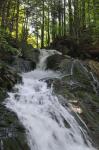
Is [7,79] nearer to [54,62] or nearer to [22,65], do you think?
[22,65]

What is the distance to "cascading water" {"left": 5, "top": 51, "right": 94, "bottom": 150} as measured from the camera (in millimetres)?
9727

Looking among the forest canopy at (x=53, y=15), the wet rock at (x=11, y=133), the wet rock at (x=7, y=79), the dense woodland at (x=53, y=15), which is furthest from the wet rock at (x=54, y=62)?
the wet rock at (x=11, y=133)

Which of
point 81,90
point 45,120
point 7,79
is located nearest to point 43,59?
point 81,90

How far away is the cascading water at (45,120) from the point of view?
9.73 m

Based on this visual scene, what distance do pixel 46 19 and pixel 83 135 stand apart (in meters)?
24.9

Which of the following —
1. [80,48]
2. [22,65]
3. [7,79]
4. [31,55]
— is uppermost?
[80,48]

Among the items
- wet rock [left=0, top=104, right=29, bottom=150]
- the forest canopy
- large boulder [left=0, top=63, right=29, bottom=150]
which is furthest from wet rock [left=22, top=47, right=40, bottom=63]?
wet rock [left=0, top=104, right=29, bottom=150]

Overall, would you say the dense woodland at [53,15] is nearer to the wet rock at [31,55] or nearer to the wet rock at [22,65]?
the wet rock at [31,55]

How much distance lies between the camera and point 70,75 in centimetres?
1599

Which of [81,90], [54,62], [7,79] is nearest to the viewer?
[7,79]

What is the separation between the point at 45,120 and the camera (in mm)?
10859

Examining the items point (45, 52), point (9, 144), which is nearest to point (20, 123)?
point (9, 144)

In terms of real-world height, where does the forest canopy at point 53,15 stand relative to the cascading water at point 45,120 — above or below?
above

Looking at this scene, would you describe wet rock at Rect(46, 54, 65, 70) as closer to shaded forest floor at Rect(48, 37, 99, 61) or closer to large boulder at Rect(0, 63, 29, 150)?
shaded forest floor at Rect(48, 37, 99, 61)
